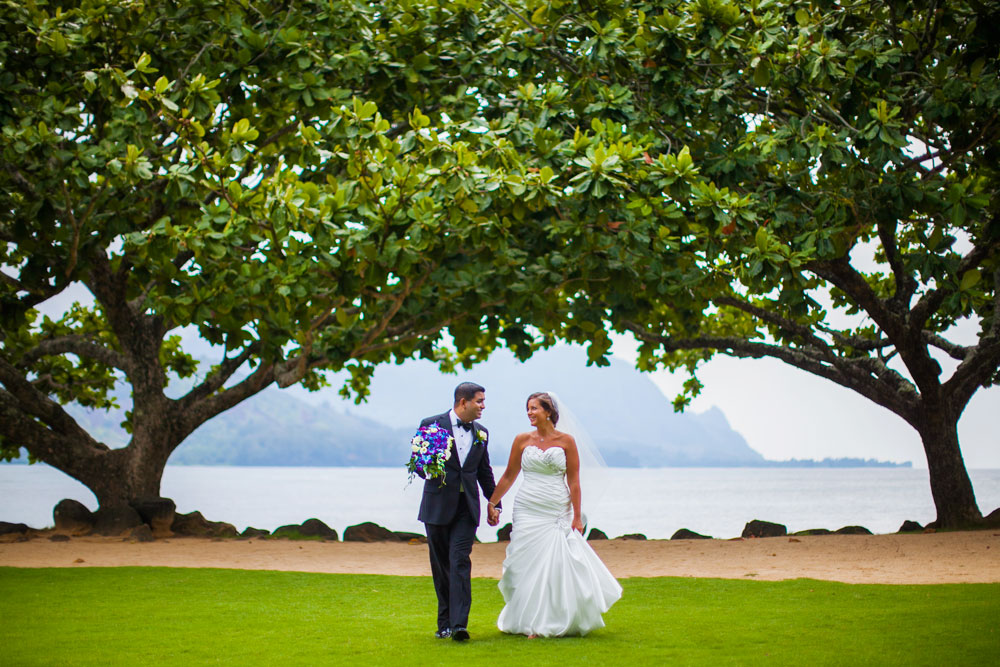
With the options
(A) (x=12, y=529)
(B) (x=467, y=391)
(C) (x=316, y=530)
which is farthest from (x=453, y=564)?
(A) (x=12, y=529)

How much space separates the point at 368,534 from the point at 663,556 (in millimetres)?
5581

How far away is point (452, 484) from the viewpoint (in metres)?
7.73

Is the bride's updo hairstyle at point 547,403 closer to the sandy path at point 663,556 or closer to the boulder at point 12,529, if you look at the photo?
the sandy path at point 663,556

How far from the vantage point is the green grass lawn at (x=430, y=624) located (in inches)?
275

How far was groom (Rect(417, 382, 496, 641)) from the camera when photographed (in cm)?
758

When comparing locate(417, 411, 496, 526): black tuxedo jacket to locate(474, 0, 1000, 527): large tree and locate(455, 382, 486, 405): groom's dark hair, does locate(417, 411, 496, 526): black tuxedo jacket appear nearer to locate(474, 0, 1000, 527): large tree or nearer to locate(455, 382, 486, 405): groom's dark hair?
locate(455, 382, 486, 405): groom's dark hair

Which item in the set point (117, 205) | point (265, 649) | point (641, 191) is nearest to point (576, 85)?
point (641, 191)

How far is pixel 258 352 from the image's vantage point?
53.2 ft

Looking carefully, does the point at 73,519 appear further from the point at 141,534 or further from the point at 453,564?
the point at 453,564

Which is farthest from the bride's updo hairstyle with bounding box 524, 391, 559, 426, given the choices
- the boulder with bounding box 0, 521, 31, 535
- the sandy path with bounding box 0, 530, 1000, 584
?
the boulder with bounding box 0, 521, 31, 535

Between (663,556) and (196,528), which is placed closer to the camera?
(663,556)

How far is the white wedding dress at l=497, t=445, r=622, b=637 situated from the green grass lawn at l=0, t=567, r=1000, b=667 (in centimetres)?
19

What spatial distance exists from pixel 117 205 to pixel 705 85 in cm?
765

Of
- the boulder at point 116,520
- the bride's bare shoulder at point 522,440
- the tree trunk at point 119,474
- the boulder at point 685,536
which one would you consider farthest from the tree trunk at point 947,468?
the boulder at point 116,520
